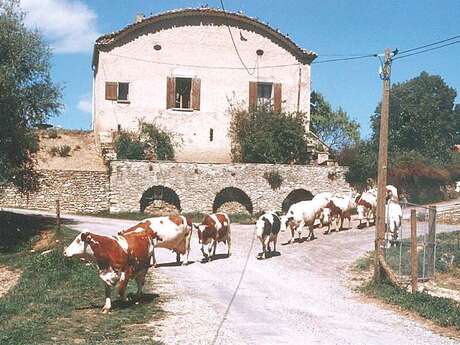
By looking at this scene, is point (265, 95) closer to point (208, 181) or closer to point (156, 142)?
point (156, 142)

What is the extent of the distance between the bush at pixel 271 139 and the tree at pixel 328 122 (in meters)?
12.6

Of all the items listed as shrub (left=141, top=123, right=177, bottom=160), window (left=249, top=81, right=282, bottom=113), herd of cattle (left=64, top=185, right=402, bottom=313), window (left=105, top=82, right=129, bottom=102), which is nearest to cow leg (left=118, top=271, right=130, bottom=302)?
herd of cattle (left=64, top=185, right=402, bottom=313)

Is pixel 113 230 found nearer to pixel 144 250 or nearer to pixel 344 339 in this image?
pixel 144 250

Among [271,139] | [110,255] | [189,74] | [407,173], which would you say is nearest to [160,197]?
[271,139]

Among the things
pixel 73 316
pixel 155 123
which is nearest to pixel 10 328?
pixel 73 316

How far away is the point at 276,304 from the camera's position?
42.0 ft

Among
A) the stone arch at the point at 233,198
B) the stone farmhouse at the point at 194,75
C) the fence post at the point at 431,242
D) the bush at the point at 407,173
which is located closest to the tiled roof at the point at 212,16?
the stone farmhouse at the point at 194,75

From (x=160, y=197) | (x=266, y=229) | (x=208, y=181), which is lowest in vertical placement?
(x=160, y=197)

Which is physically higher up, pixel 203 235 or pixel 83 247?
pixel 83 247

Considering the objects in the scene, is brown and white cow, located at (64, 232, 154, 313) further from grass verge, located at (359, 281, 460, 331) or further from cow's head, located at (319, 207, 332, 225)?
cow's head, located at (319, 207, 332, 225)

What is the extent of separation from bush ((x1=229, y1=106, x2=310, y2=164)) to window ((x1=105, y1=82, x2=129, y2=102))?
723 centimetres

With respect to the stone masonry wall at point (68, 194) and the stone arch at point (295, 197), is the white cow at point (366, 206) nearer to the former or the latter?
the stone arch at point (295, 197)

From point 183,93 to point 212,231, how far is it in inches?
898

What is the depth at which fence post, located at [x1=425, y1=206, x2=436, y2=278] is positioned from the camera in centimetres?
1631
